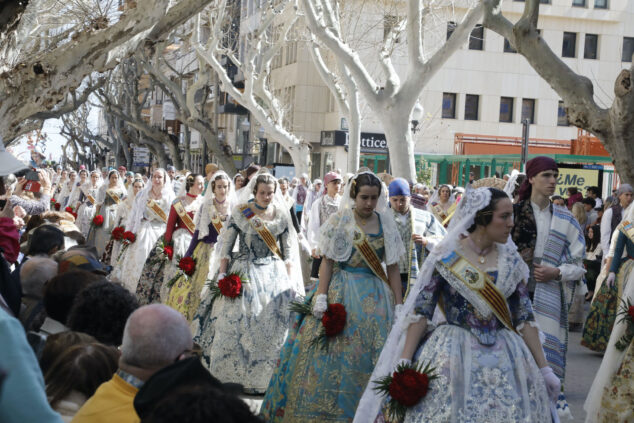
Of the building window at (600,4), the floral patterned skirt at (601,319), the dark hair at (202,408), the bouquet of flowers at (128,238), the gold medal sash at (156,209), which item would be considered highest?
the building window at (600,4)

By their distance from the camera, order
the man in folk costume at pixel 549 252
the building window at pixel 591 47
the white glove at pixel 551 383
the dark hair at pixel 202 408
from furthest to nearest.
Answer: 1. the building window at pixel 591 47
2. the man in folk costume at pixel 549 252
3. the white glove at pixel 551 383
4. the dark hair at pixel 202 408

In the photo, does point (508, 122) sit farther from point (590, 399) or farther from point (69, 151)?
point (69, 151)

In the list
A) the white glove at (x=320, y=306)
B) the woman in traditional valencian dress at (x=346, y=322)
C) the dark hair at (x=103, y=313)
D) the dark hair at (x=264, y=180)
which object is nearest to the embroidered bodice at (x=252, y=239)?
the dark hair at (x=264, y=180)

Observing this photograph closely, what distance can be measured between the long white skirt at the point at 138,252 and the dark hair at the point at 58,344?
9351 millimetres

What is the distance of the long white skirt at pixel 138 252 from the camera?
44.7 ft

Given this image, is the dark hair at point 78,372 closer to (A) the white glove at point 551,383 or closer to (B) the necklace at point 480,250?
(B) the necklace at point 480,250

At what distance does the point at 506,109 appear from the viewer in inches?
1770

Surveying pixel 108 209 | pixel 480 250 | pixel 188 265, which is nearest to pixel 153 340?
pixel 480 250

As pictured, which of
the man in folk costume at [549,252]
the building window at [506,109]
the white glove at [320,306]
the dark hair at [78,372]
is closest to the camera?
the dark hair at [78,372]

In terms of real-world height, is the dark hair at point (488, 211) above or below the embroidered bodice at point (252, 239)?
above

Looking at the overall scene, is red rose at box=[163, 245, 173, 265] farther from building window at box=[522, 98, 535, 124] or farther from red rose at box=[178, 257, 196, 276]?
building window at box=[522, 98, 535, 124]

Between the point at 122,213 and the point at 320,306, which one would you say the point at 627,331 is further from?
the point at 122,213

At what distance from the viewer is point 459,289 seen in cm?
525

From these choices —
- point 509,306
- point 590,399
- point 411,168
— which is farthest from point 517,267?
point 411,168
